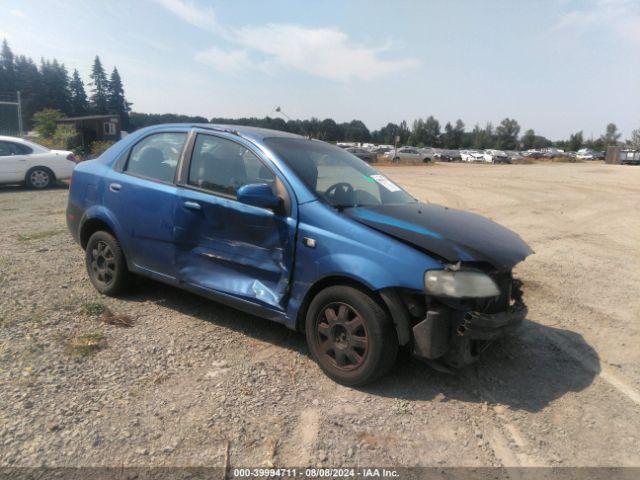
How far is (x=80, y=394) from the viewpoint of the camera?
296 centimetres

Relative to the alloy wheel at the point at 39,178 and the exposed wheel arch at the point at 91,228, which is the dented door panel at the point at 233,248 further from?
the alloy wheel at the point at 39,178

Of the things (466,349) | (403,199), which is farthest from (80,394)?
(403,199)

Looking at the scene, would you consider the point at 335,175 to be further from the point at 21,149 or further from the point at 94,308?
the point at 21,149

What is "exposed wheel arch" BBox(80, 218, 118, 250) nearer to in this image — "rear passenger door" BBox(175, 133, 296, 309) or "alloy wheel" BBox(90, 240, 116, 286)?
"alloy wheel" BBox(90, 240, 116, 286)

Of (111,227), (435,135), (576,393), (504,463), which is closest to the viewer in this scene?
(504,463)

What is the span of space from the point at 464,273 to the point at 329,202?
1.09 m

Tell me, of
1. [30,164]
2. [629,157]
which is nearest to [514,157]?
[629,157]

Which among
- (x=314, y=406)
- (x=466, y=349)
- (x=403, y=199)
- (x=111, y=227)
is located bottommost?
(x=314, y=406)

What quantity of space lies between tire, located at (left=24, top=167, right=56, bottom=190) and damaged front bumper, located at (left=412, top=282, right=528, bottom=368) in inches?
522

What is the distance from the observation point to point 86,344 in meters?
3.58

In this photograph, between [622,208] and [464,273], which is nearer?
[464,273]

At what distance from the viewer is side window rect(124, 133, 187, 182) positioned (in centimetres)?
420

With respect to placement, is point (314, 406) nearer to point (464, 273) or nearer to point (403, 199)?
point (464, 273)

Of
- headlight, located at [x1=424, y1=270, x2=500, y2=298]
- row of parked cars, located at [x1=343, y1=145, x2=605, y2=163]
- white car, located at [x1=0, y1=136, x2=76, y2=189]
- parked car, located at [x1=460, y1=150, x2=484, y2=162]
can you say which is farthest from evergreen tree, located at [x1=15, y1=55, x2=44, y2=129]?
headlight, located at [x1=424, y1=270, x2=500, y2=298]
